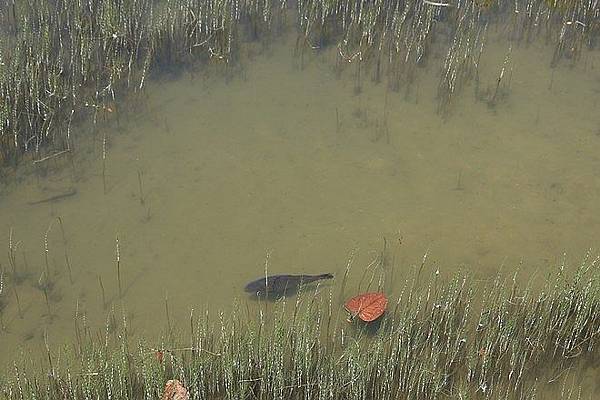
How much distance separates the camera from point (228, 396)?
3.15 meters

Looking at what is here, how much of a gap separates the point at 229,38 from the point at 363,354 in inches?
112

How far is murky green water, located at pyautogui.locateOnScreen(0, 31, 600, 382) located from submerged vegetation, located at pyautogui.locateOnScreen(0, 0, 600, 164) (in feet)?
0.43

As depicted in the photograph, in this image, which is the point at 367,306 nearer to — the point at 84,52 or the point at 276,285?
the point at 276,285

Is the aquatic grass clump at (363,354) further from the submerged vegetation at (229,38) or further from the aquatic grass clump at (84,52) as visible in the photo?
the submerged vegetation at (229,38)

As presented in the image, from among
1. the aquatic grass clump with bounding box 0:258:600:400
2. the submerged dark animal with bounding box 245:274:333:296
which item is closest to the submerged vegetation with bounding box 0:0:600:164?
the submerged dark animal with bounding box 245:274:333:296

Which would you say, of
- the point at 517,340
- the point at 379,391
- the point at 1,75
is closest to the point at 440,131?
the point at 517,340

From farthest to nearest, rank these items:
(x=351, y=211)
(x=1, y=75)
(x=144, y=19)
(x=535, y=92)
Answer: (x=144, y=19), (x=535, y=92), (x=1, y=75), (x=351, y=211)

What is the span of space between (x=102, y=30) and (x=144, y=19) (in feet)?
1.23

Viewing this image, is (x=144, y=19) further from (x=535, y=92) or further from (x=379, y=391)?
(x=379, y=391)

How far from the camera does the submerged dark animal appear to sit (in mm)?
3779

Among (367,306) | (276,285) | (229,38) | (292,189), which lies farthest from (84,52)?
(367,306)

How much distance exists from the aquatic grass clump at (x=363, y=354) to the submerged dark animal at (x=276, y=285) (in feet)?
0.41

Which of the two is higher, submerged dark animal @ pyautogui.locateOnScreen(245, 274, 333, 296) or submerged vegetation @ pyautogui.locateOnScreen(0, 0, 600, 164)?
submerged vegetation @ pyautogui.locateOnScreen(0, 0, 600, 164)

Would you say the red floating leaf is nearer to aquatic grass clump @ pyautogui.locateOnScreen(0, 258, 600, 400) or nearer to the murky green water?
aquatic grass clump @ pyautogui.locateOnScreen(0, 258, 600, 400)
